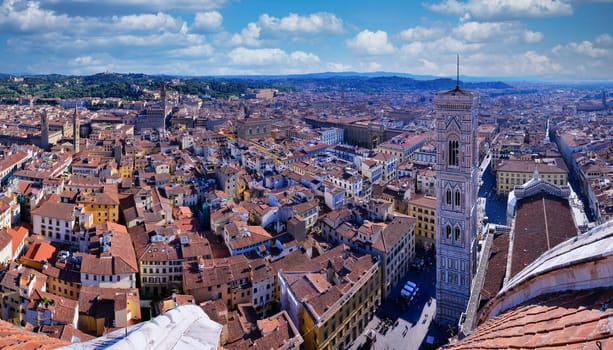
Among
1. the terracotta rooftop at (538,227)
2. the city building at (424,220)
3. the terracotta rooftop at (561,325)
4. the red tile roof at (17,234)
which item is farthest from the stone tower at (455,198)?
the red tile roof at (17,234)

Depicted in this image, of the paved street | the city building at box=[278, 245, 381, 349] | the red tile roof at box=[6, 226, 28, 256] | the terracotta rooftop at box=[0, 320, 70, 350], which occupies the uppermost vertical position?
the terracotta rooftop at box=[0, 320, 70, 350]

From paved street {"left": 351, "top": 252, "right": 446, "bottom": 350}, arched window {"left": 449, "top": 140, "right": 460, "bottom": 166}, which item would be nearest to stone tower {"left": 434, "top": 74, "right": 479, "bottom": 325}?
arched window {"left": 449, "top": 140, "right": 460, "bottom": 166}

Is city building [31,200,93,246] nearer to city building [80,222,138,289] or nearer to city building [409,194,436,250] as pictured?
city building [80,222,138,289]

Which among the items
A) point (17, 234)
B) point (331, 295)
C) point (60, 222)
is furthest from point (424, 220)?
point (17, 234)

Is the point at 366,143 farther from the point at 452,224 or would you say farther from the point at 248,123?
the point at 452,224

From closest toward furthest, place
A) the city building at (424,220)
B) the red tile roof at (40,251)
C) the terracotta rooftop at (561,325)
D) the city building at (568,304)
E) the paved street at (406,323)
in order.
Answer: the terracotta rooftop at (561,325) → the city building at (568,304) → the paved street at (406,323) → the red tile roof at (40,251) → the city building at (424,220)

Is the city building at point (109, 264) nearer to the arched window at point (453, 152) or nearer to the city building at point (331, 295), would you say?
the city building at point (331, 295)

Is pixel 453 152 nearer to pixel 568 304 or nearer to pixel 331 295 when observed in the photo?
pixel 331 295
